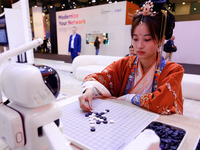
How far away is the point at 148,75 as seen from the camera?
112 cm

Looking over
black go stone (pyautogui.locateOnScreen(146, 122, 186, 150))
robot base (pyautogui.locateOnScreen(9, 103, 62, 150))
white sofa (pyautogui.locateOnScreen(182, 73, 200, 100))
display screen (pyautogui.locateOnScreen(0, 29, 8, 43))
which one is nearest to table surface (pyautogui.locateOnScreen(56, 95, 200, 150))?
black go stone (pyautogui.locateOnScreen(146, 122, 186, 150))

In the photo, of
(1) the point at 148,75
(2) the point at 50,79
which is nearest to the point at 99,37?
(1) the point at 148,75

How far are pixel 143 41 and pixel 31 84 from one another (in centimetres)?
78

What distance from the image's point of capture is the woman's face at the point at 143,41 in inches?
36.5

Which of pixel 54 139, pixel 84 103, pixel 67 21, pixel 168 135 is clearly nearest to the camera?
pixel 54 139

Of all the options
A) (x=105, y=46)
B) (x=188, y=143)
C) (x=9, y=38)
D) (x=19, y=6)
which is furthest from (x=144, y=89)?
(x=105, y=46)

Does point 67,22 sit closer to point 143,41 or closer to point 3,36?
point 3,36

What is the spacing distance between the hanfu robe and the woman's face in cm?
18

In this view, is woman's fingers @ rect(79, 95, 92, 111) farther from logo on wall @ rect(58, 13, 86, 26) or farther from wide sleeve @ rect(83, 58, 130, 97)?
logo on wall @ rect(58, 13, 86, 26)

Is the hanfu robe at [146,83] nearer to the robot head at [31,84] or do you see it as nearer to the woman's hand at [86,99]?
the woman's hand at [86,99]

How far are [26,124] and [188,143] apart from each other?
1.77 feet

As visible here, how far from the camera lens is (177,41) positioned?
610 cm

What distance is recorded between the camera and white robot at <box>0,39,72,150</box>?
12.5 inches

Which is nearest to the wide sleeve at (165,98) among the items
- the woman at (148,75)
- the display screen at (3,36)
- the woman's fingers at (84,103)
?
the woman at (148,75)
